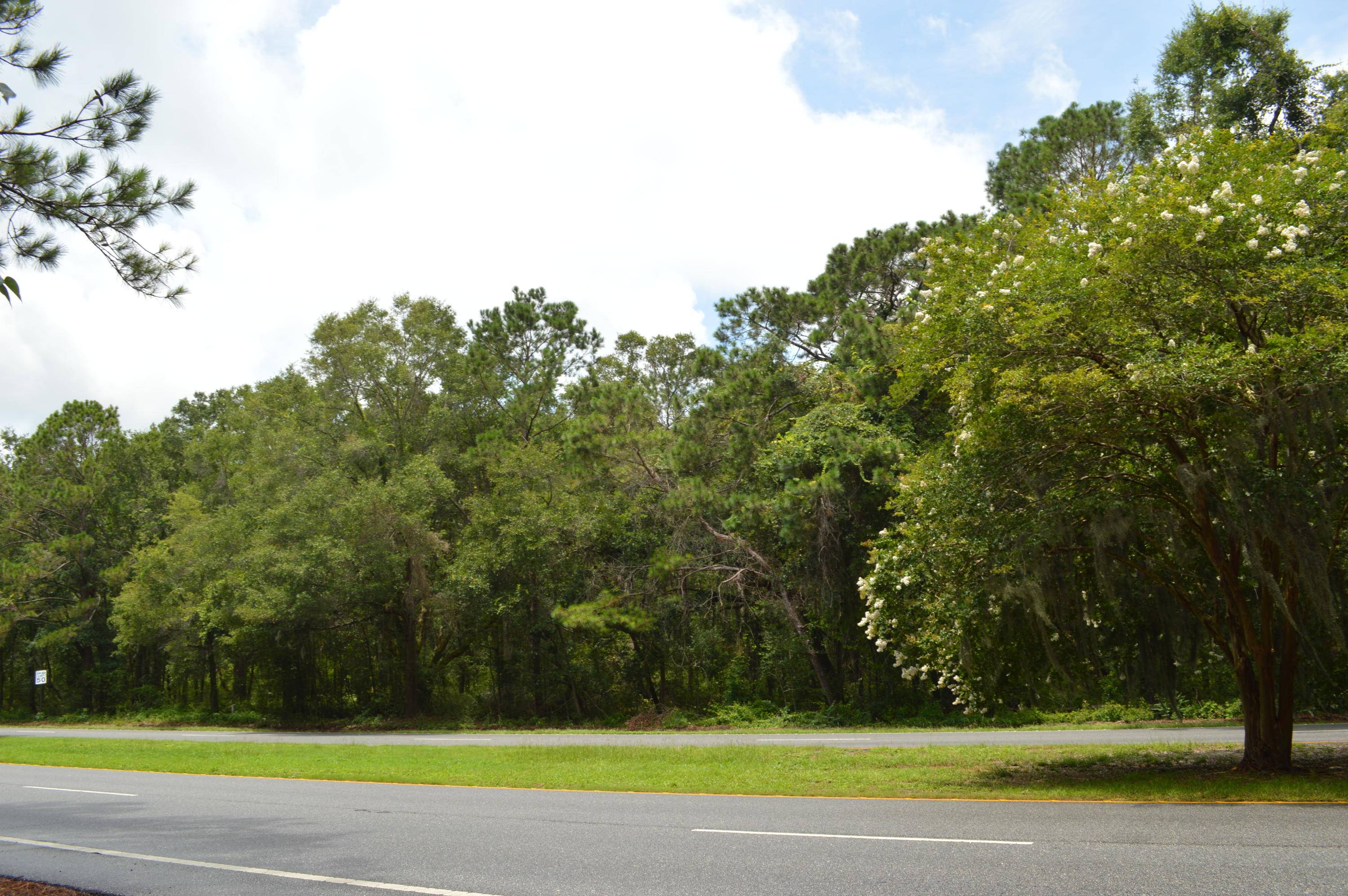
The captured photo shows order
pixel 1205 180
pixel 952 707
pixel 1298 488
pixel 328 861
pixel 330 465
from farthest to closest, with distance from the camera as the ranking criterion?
pixel 330 465 < pixel 952 707 < pixel 1205 180 < pixel 1298 488 < pixel 328 861

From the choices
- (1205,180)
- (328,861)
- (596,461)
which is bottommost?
(328,861)

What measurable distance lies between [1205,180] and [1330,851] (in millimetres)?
7614

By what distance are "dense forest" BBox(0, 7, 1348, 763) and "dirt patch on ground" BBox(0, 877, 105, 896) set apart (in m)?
10.1

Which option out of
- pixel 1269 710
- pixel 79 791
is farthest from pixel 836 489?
pixel 79 791

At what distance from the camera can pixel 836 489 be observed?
927 inches

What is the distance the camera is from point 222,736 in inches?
1149

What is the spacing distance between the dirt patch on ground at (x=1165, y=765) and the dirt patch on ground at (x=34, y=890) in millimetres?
10648

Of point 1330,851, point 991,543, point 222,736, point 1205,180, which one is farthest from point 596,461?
point 1330,851

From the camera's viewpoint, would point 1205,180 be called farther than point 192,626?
No

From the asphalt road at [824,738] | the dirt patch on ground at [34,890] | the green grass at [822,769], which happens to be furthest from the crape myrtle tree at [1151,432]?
the dirt patch on ground at [34,890]

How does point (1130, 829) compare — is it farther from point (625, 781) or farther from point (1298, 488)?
point (625, 781)

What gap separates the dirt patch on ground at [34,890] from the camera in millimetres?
7016

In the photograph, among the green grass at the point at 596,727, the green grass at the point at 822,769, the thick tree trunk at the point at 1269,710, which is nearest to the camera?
the green grass at the point at 822,769

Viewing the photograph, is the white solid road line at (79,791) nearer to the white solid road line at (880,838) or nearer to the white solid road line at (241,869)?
the white solid road line at (241,869)
